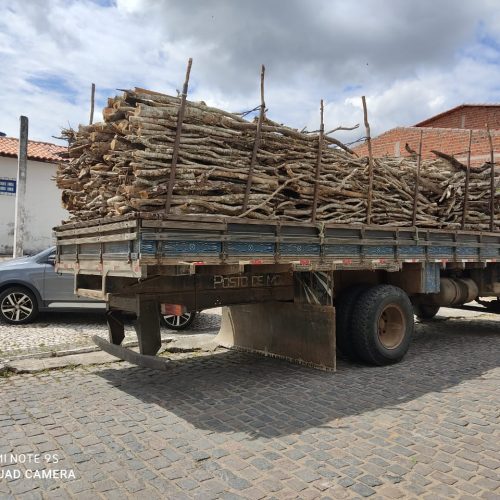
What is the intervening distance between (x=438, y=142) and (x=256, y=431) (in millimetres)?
17620

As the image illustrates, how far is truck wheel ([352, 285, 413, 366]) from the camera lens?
6113 mm

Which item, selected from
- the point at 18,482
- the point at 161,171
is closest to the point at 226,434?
the point at 18,482

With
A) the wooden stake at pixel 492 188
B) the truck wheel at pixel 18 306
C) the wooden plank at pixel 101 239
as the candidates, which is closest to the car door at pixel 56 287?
the truck wheel at pixel 18 306

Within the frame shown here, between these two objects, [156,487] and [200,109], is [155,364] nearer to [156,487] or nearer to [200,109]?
[156,487]

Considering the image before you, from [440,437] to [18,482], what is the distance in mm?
3175

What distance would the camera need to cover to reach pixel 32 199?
2244cm

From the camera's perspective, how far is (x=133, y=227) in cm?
432

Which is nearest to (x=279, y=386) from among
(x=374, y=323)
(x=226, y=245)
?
(x=374, y=323)

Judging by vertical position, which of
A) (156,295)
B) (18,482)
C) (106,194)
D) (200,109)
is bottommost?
(18,482)

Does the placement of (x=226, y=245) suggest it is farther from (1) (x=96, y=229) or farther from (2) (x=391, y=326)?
(2) (x=391, y=326)

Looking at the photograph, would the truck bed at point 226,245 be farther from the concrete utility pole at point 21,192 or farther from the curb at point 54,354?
the concrete utility pole at point 21,192

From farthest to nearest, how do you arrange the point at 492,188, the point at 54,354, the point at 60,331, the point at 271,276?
the point at 60,331 < the point at 492,188 < the point at 54,354 < the point at 271,276

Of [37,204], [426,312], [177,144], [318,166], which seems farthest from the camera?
[37,204]

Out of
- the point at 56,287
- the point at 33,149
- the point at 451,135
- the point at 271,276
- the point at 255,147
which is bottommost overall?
the point at 56,287
